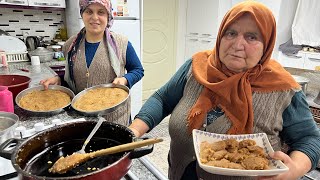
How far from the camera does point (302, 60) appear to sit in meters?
3.46

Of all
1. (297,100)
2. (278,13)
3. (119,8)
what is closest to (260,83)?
(297,100)

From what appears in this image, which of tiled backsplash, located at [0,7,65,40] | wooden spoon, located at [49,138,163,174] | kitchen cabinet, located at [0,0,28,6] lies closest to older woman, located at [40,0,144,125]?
wooden spoon, located at [49,138,163,174]

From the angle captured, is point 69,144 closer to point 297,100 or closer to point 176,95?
point 176,95

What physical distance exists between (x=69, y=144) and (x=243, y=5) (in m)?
0.79

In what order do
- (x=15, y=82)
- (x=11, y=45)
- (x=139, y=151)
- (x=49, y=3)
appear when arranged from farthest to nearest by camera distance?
(x=49, y=3), (x=11, y=45), (x=15, y=82), (x=139, y=151)

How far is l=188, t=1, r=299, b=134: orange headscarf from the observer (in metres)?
0.94

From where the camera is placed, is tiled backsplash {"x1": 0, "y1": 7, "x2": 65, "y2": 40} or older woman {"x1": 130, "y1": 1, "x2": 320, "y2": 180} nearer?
older woman {"x1": 130, "y1": 1, "x2": 320, "y2": 180}

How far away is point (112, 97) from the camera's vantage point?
1.29 metres

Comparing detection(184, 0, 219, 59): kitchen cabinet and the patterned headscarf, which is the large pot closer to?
the patterned headscarf

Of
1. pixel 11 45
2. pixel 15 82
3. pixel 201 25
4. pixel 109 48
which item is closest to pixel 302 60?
pixel 201 25

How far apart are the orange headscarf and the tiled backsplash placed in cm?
267

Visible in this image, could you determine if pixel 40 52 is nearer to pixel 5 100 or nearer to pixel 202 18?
pixel 5 100

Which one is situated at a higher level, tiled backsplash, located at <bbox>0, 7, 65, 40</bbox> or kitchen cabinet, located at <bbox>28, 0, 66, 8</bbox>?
kitchen cabinet, located at <bbox>28, 0, 66, 8</bbox>

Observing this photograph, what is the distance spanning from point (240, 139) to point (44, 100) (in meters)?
0.98
